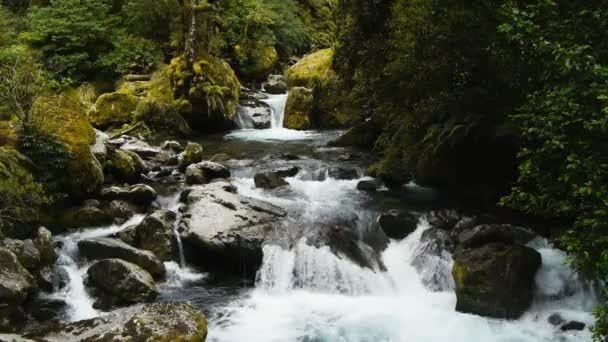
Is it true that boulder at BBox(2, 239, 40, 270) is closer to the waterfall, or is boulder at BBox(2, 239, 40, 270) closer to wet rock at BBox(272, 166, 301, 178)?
wet rock at BBox(272, 166, 301, 178)

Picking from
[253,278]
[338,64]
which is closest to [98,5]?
[338,64]

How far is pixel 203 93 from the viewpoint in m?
19.3

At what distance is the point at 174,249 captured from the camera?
31.0 feet

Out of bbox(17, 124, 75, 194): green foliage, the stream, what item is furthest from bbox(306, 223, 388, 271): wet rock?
bbox(17, 124, 75, 194): green foliage

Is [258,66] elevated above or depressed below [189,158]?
above

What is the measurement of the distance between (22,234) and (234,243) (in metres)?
3.73

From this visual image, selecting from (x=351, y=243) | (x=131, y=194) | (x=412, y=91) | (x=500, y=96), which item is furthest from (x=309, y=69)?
(x=500, y=96)

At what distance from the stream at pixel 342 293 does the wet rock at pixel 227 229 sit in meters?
0.26

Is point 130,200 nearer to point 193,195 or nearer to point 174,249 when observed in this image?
point 193,195

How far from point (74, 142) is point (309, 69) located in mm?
15055

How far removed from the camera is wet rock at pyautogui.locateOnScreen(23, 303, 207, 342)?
6383 millimetres

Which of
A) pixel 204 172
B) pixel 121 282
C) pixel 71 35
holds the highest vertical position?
pixel 71 35

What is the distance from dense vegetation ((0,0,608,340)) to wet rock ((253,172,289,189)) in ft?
8.73

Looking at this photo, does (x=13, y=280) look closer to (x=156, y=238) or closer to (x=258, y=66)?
(x=156, y=238)
